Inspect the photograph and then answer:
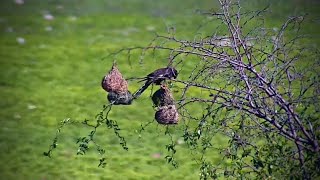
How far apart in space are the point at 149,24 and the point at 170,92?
198 inches

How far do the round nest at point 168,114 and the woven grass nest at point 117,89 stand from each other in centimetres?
15

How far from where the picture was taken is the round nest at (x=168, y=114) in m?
3.16

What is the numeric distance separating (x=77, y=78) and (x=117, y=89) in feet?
10.9

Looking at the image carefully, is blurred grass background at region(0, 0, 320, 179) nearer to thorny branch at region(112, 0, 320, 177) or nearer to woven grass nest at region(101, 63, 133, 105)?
woven grass nest at region(101, 63, 133, 105)

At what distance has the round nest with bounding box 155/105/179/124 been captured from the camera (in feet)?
10.4

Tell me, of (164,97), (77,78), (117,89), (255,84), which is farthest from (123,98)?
(77,78)

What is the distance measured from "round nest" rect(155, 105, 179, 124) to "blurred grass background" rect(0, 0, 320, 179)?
243 mm

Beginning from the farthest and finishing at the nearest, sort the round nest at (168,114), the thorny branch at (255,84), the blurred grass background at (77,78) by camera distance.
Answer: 1. the blurred grass background at (77,78)
2. the round nest at (168,114)
3. the thorny branch at (255,84)

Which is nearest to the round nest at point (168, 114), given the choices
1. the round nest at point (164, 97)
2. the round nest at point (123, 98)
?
the round nest at point (164, 97)

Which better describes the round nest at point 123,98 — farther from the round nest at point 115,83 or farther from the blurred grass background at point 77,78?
the blurred grass background at point 77,78

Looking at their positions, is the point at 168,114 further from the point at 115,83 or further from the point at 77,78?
the point at 77,78

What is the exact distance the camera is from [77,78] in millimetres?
6488

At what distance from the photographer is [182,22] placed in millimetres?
8039

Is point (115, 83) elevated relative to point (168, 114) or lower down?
elevated
